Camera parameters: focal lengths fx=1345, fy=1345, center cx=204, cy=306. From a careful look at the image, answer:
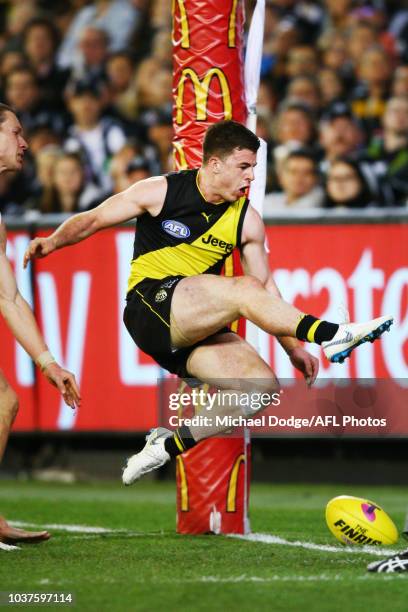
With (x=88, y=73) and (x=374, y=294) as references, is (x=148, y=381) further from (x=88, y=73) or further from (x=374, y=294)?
(x=88, y=73)

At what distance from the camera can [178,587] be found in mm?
6148

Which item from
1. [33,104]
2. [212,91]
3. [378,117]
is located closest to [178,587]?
[212,91]

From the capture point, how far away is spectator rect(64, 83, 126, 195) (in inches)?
567

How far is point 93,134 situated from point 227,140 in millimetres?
7371

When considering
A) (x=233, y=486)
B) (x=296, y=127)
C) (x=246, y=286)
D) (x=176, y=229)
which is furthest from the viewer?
(x=296, y=127)

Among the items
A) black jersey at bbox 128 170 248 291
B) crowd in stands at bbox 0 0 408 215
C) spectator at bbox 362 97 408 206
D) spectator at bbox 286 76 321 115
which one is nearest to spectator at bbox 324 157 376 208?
crowd in stands at bbox 0 0 408 215

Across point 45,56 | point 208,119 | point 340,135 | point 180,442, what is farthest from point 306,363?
point 45,56

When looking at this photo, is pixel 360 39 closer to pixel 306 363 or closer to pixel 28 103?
pixel 28 103

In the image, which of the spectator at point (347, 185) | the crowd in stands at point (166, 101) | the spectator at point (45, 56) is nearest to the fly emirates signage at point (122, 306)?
the spectator at point (347, 185)

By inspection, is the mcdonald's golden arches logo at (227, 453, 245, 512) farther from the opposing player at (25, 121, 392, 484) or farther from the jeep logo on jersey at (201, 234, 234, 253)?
the jeep logo on jersey at (201, 234, 234, 253)

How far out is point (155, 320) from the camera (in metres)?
7.49

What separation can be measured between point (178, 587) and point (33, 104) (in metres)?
10.5

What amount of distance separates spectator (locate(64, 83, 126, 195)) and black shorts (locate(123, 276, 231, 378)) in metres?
6.61

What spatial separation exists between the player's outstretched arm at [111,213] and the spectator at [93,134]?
21.2 feet
